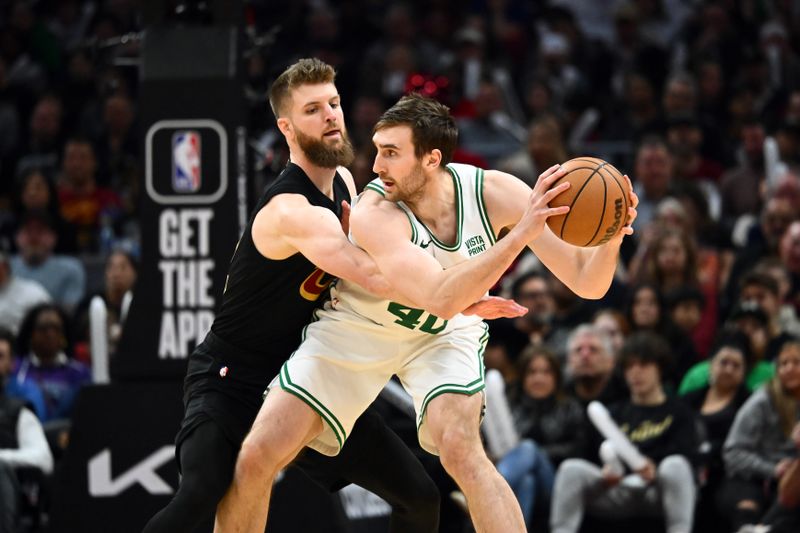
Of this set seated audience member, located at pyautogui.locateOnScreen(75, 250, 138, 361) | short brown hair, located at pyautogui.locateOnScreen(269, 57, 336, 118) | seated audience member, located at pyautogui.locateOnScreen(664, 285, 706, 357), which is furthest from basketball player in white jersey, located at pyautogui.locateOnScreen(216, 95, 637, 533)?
seated audience member, located at pyautogui.locateOnScreen(75, 250, 138, 361)

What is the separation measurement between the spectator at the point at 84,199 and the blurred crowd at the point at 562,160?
2 cm

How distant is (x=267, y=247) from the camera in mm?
5535

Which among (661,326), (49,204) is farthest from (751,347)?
(49,204)

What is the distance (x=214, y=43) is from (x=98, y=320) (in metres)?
1.93

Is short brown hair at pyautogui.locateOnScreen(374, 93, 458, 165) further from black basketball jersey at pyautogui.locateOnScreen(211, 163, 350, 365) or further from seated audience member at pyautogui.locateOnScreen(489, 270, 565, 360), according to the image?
seated audience member at pyautogui.locateOnScreen(489, 270, 565, 360)

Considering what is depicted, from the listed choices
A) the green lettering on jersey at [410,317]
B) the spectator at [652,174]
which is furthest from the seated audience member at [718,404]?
the green lettering on jersey at [410,317]

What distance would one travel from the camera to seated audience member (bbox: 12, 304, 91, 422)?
372 inches

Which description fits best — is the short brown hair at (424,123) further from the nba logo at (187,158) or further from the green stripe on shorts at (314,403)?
the nba logo at (187,158)

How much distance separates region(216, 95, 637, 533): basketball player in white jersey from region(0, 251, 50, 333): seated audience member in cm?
524

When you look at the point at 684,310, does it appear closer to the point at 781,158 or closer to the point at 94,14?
the point at 781,158

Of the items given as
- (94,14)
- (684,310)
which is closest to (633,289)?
(684,310)

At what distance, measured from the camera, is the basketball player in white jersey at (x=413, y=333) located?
5.25 m

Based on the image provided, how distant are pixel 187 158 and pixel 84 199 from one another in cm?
455

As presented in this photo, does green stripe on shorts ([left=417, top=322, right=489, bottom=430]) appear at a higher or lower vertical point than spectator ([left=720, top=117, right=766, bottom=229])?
lower
